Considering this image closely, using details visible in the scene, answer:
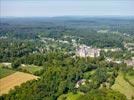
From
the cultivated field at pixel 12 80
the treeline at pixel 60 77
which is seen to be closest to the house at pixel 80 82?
the treeline at pixel 60 77

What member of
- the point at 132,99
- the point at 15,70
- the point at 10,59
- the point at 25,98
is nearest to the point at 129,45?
the point at 10,59

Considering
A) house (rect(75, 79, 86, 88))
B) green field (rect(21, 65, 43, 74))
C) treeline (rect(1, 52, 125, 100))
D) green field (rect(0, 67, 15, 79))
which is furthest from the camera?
green field (rect(21, 65, 43, 74))

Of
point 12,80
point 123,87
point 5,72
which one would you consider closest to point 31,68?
point 5,72

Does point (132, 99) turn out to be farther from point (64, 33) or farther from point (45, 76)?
point (64, 33)

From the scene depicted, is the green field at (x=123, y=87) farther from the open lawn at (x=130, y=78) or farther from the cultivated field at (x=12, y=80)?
the cultivated field at (x=12, y=80)

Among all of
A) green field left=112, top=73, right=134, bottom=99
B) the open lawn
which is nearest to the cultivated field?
green field left=112, top=73, right=134, bottom=99

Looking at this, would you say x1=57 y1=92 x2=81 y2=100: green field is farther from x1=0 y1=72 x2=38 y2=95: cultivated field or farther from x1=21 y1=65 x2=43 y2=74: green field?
x1=21 y1=65 x2=43 y2=74: green field

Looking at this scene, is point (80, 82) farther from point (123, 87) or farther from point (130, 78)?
point (130, 78)
